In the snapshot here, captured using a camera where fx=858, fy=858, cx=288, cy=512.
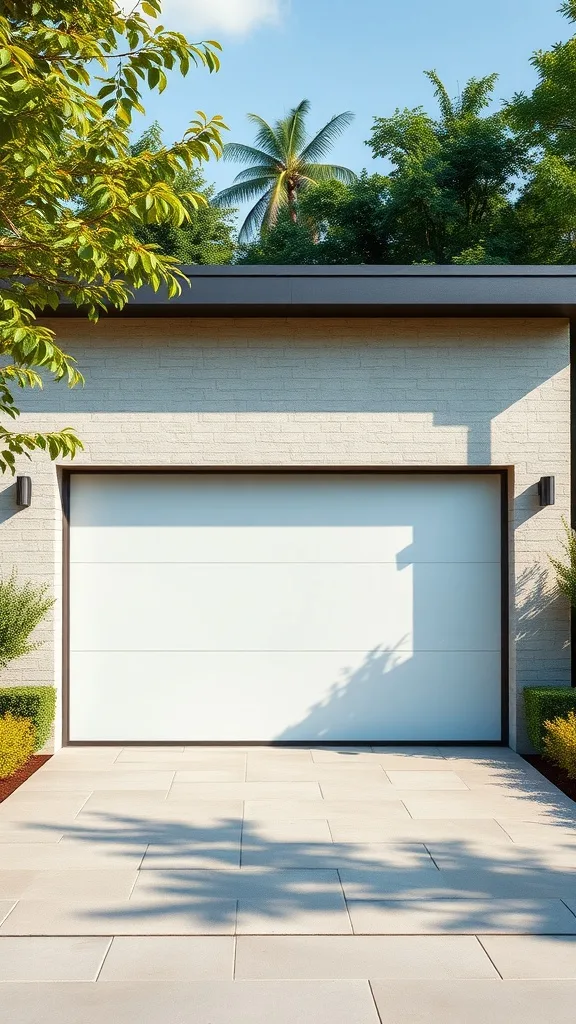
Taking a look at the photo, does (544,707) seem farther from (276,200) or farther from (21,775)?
(276,200)

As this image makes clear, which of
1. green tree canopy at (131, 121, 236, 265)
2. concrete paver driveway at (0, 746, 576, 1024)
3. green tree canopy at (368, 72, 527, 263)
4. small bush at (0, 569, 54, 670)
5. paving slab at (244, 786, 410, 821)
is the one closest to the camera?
concrete paver driveway at (0, 746, 576, 1024)

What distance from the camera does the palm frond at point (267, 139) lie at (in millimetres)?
29359

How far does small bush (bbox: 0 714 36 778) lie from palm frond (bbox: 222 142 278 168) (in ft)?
86.3

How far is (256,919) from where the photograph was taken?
4062 millimetres

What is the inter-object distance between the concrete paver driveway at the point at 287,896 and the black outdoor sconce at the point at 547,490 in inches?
90.2

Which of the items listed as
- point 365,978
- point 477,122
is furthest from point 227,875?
point 477,122

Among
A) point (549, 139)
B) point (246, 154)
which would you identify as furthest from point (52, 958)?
point (246, 154)

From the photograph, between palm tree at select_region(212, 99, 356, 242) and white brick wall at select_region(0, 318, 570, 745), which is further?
palm tree at select_region(212, 99, 356, 242)

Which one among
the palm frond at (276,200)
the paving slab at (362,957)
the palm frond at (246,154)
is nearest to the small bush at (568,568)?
the paving slab at (362,957)

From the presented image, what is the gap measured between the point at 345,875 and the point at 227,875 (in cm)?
64

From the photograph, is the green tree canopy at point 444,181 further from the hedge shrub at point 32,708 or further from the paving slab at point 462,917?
the paving slab at point 462,917

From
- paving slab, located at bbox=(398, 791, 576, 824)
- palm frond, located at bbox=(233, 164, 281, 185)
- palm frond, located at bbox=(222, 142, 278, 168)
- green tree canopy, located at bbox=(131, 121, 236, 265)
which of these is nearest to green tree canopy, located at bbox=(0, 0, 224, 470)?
paving slab, located at bbox=(398, 791, 576, 824)

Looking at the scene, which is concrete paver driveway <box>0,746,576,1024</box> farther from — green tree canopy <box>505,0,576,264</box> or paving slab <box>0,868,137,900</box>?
green tree canopy <box>505,0,576,264</box>

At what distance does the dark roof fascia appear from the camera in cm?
719
